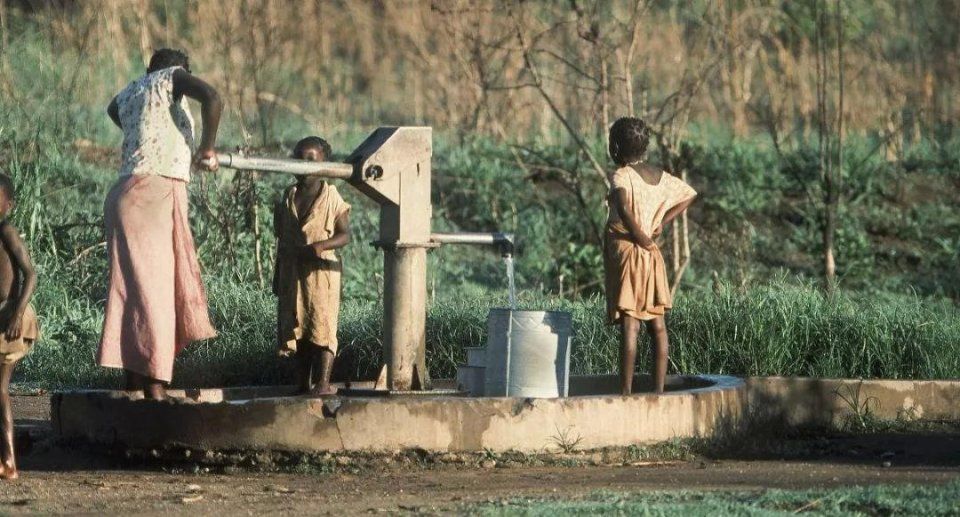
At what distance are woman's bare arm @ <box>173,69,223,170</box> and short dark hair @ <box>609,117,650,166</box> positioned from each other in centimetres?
176

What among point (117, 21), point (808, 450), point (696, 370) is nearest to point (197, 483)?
point (808, 450)

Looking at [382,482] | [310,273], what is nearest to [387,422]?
[382,482]

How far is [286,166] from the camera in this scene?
652 cm

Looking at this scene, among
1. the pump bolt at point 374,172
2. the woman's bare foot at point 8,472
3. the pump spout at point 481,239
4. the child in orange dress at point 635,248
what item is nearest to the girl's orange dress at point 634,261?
the child in orange dress at point 635,248

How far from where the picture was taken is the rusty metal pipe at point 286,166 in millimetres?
6352

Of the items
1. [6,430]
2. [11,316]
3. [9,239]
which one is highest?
[9,239]

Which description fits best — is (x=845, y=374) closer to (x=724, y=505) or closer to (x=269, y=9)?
(x=724, y=505)

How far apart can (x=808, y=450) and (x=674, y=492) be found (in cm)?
170

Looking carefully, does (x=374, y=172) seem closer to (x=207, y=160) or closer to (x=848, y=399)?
(x=207, y=160)

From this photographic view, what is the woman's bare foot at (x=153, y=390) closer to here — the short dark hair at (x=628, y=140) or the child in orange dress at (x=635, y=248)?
the child in orange dress at (x=635, y=248)

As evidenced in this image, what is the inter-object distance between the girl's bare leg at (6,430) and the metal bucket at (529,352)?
1.97m

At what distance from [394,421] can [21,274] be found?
1434 mm

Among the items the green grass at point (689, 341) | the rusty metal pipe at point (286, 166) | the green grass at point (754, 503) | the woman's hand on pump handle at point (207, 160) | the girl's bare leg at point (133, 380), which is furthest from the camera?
the green grass at point (689, 341)

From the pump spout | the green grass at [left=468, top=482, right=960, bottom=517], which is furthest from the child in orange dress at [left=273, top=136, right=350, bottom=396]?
the green grass at [left=468, top=482, right=960, bottom=517]
